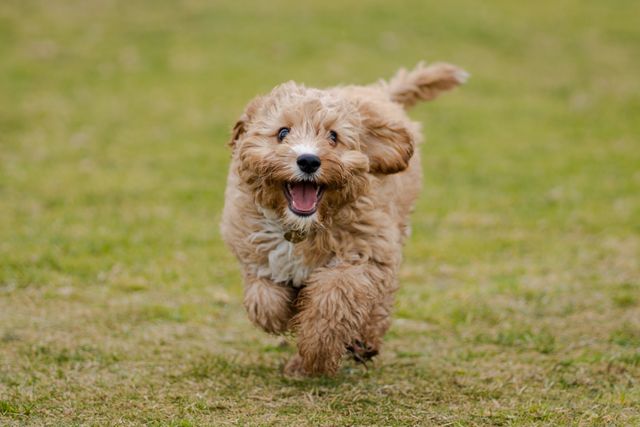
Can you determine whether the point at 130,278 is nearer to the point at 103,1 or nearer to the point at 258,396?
the point at 258,396

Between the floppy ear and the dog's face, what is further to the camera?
the floppy ear

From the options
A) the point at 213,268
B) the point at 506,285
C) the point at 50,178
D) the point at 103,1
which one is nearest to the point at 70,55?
the point at 103,1

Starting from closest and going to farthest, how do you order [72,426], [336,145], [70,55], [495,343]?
1. [72,426]
2. [336,145]
3. [495,343]
4. [70,55]

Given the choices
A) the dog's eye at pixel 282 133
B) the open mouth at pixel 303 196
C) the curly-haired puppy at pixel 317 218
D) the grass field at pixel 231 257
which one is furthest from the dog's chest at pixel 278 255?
the grass field at pixel 231 257

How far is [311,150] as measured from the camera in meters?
4.75

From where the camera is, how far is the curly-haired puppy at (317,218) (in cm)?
488

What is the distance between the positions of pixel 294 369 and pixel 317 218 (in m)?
1.14

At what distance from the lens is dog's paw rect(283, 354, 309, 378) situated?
18.1ft

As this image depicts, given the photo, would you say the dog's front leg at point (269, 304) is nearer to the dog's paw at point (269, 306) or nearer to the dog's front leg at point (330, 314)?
the dog's paw at point (269, 306)

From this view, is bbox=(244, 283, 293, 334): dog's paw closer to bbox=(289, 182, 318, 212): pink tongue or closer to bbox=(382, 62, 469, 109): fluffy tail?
bbox=(289, 182, 318, 212): pink tongue

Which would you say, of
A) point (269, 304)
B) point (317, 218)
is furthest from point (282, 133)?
point (269, 304)

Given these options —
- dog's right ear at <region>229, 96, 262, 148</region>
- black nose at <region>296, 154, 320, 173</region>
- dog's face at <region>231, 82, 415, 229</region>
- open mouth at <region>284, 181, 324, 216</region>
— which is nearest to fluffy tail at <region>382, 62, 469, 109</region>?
dog's face at <region>231, 82, 415, 229</region>

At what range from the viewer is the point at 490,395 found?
5184 millimetres

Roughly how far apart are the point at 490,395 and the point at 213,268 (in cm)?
362
